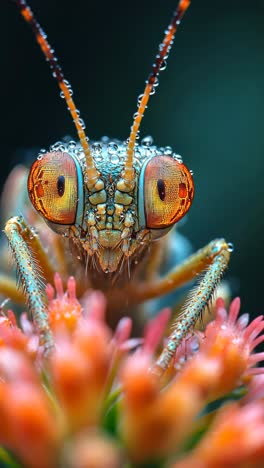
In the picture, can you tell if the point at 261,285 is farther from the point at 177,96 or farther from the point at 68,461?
the point at 68,461

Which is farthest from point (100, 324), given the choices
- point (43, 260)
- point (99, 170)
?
point (43, 260)

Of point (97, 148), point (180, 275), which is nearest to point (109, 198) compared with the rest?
point (97, 148)

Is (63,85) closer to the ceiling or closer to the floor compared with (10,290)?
closer to the ceiling

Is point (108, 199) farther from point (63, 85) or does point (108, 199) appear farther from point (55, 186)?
point (63, 85)

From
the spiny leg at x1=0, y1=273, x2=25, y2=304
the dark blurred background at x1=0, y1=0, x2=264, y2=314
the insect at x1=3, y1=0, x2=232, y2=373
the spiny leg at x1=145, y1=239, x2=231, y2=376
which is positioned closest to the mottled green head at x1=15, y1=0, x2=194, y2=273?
the insect at x1=3, y1=0, x2=232, y2=373

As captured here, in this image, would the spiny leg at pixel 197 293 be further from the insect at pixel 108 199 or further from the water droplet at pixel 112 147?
the water droplet at pixel 112 147
